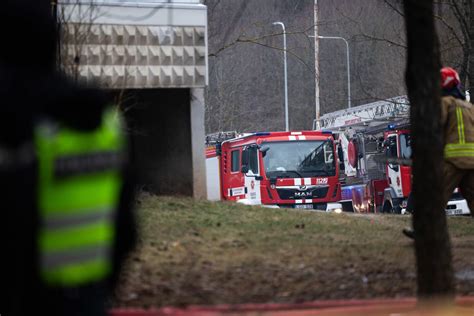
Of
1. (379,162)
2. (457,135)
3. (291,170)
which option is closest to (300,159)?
(291,170)

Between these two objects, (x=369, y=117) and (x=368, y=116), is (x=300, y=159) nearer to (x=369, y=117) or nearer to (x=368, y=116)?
(x=369, y=117)

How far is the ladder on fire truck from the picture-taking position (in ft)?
81.5

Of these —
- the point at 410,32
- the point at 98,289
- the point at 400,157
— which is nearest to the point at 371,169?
the point at 400,157

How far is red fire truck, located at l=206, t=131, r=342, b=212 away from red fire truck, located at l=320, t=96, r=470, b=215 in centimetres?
100

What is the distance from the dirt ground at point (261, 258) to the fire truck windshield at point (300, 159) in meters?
11.5

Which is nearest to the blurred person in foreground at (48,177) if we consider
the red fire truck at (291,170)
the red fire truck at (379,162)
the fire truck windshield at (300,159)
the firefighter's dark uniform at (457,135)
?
the firefighter's dark uniform at (457,135)

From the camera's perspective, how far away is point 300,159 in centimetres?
2367

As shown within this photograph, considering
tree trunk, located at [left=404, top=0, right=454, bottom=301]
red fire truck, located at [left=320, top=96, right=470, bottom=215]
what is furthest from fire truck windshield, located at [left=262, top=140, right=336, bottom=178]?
tree trunk, located at [left=404, top=0, right=454, bottom=301]

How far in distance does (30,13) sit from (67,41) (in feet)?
27.1

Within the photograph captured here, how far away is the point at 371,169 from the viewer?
2525 cm

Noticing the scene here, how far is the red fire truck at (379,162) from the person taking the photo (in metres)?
22.5

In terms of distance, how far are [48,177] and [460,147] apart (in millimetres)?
7104

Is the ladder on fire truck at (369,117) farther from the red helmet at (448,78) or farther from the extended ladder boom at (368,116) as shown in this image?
the red helmet at (448,78)

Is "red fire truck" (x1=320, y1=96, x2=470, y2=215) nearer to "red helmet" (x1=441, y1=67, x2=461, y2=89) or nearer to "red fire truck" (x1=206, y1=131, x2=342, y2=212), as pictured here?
"red fire truck" (x1=206, y1=131, x2=342, y2=212)
